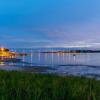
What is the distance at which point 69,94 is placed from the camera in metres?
8.42

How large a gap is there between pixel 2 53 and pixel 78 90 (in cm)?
9514

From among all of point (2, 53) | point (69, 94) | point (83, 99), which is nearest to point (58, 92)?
point (69, 94)

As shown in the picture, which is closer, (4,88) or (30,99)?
(30,99)

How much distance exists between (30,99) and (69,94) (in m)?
1.34

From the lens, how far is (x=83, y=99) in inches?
312

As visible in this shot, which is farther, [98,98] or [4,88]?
[4,88]

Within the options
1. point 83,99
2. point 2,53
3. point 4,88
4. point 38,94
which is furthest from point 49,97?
point 2,53

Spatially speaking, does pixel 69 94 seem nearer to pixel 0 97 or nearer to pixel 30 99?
pixel 30 99

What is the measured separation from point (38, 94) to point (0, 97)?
103 centimetres

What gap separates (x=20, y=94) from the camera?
26.3 feet

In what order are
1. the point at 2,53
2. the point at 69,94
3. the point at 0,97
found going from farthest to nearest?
1. the point at 2,53
2. the point at 69,94
3. the point at 0,97

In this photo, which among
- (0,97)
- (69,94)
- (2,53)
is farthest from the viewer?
(2,53)

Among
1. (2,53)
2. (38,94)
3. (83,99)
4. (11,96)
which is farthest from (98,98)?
(2,53)

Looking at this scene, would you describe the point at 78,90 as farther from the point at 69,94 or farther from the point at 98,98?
the point at 98,98
